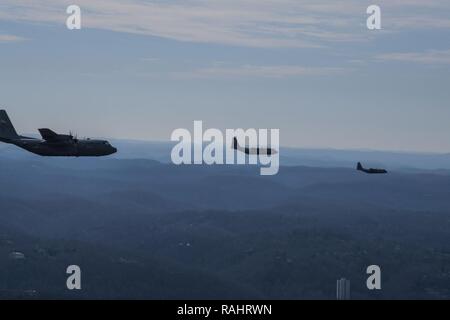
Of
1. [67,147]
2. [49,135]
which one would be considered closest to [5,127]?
[49,135]

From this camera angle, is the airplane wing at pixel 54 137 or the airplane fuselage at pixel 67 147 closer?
the airplane wing at pixel 54 137

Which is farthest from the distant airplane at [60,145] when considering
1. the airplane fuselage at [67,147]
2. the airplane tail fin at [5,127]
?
the airplane tail fin at [5,127]

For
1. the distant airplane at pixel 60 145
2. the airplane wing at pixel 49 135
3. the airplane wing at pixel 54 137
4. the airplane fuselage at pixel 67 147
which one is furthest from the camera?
the airplane fuselage at pixel 67 147

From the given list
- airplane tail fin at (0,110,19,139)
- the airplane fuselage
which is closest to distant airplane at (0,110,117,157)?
the airplane fuselage

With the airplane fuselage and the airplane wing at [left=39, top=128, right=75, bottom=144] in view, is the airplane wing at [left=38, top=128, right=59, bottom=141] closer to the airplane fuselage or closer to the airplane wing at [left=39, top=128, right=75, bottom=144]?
the airplane wing at [left=39, top=128, right=75, bottom=144]

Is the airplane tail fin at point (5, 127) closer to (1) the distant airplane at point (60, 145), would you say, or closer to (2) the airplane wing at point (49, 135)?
(1) the distant airplane at point (60, 145)

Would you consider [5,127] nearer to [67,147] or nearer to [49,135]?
[49,135]
